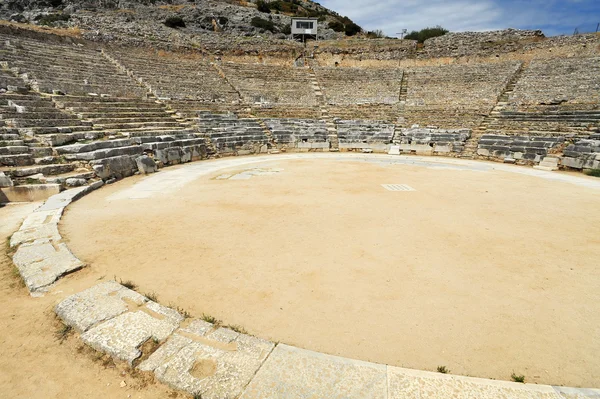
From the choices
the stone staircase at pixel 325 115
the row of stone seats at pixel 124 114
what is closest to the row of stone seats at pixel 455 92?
the stone staircase at pixel 325 115

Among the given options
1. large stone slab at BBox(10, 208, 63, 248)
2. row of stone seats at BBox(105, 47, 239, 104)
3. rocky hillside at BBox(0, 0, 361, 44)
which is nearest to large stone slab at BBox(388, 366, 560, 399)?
large stone slab at BBox(10, 208, 63, 248)

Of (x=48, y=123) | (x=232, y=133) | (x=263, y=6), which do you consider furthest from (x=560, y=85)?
(x=263, y=6)

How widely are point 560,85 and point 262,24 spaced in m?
33.0

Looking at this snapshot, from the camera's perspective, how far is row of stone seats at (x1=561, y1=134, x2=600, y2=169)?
11.9 m

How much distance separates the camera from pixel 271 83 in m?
23.1

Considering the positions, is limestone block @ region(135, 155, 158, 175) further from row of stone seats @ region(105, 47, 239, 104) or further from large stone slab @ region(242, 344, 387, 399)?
large stone slab @ region(242, 344, 387, 399)

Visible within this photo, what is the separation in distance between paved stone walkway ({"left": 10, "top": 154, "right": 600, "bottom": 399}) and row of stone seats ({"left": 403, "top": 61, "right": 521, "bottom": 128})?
18926mm

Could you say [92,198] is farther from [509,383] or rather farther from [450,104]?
[450,104]

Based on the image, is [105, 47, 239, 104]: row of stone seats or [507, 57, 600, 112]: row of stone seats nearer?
[507, 57, 600, 112]: row of stone seats

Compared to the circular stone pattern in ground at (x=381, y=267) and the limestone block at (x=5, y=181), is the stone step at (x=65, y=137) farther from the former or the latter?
the circular stone pattern in ground at (x=381, y=267)

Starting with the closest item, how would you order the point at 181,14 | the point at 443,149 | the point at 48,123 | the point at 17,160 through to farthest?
the point at 17,160, the point at 48,123, the point at 443,149, the point at 181,14

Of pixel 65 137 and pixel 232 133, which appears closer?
pixel 65 137

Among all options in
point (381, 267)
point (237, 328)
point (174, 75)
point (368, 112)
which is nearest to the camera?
point (237, 328)

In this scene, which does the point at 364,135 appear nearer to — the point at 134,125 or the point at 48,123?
the point at 134,125
